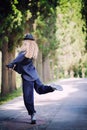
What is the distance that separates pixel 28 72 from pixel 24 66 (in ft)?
0.59

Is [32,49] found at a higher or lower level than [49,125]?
higher

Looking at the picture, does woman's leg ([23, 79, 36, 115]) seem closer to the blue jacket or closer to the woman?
the woman

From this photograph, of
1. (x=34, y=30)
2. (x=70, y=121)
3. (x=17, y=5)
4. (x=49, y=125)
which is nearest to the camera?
(x=49, y=125)

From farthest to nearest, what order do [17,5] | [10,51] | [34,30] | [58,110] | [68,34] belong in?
[68,34], [34,30], [10,51], [17,5], [58,110]

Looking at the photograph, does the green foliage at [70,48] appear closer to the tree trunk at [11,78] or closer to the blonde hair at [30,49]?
the tree trunk at [11,78]

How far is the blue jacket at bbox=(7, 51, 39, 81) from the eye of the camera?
9.92 m

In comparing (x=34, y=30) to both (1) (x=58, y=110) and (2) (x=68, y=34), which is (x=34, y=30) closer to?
(1) (x=58, y=110)

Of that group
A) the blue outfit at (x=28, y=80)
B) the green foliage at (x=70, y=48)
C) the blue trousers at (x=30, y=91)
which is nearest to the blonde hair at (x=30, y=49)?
the blue outfit at (x=28, y=80)

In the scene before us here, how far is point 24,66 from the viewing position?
10.1 m

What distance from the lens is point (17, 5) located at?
19.4 metres

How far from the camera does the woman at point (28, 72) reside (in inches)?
388

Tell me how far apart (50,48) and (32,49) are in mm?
28192

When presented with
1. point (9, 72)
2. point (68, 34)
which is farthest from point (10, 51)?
point (68, 34)

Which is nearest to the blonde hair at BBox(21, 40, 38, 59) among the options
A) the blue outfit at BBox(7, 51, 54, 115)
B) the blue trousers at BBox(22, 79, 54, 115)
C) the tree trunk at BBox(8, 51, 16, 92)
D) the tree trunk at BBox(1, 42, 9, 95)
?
the blue outfit at BBox(7, 51, 54, 115)
